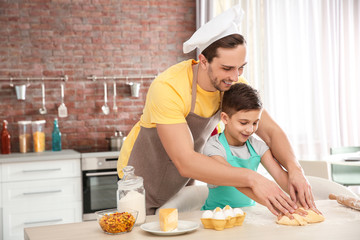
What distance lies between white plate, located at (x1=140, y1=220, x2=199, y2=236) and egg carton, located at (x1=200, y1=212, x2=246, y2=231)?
35 mm

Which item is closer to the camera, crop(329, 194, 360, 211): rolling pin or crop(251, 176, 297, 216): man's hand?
crop(251, 176, 297, 216): man's hand

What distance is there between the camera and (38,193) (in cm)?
393

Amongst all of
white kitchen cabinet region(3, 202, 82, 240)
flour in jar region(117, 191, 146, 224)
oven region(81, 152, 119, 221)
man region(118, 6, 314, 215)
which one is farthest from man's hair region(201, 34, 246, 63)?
white kitchen cabinet region(3, 202, 82, 240)

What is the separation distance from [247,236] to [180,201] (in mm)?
859

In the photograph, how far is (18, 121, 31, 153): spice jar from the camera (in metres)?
4.31

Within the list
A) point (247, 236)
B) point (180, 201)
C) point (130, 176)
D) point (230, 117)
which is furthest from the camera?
point (180, 201)

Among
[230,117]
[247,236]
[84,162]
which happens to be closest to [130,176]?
[247,236]

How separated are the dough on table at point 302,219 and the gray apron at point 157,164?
25.7 inches

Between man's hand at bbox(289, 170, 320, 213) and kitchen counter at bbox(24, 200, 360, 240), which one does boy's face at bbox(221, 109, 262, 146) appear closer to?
man's hand at bbox(289, 170, 320, 213)

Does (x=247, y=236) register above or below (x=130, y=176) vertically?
below

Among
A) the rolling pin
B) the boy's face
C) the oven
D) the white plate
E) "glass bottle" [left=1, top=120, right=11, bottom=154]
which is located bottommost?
→ the oven

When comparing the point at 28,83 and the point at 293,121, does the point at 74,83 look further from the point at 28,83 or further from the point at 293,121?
the point at 293,121

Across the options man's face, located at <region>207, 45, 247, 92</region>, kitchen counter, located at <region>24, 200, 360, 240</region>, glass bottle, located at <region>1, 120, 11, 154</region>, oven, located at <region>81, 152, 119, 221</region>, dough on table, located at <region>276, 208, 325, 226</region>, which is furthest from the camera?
glass bottle, located at <region>1, 120, 11, 154</region>

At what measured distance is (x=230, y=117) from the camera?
1.92 meters
